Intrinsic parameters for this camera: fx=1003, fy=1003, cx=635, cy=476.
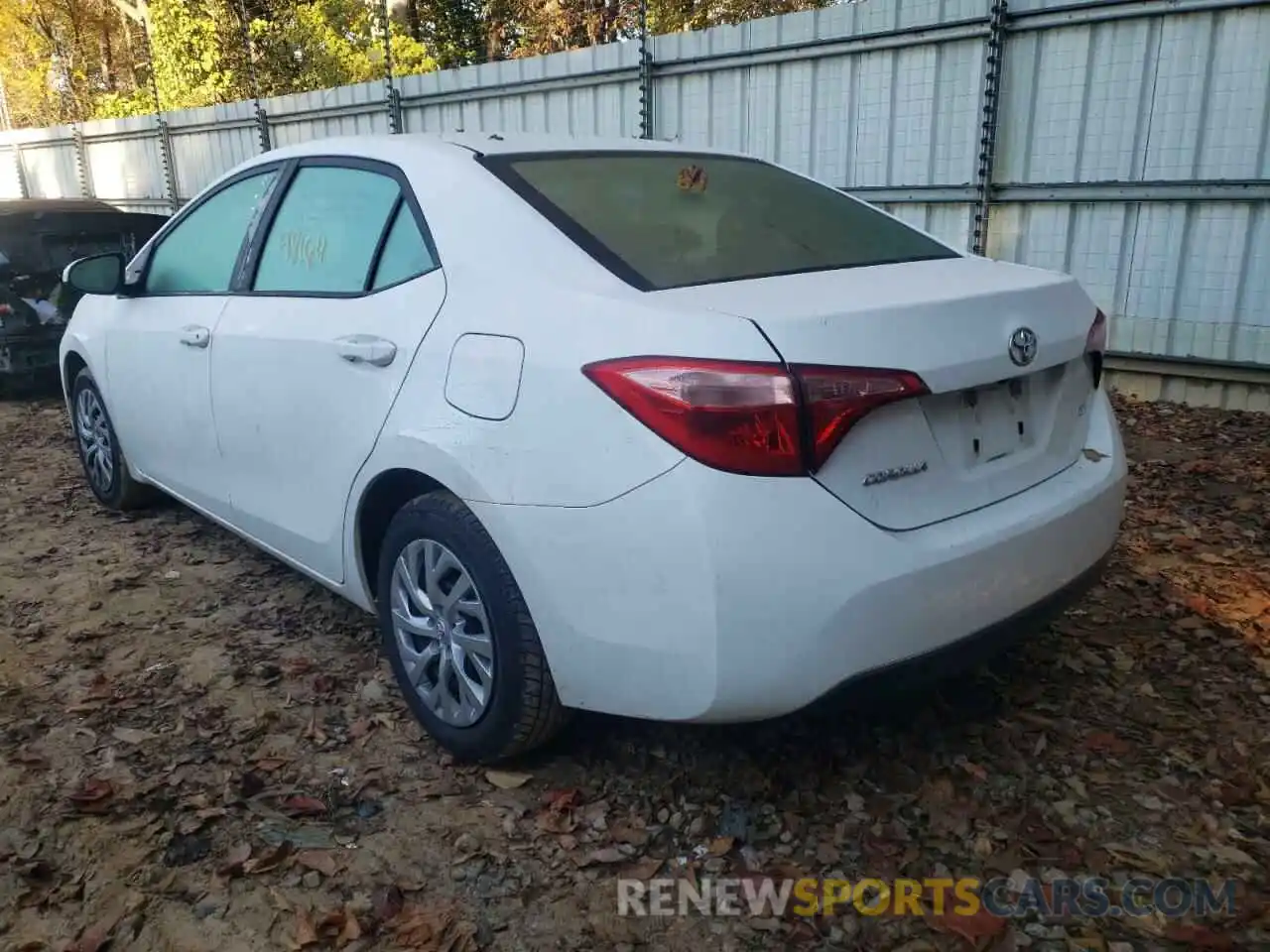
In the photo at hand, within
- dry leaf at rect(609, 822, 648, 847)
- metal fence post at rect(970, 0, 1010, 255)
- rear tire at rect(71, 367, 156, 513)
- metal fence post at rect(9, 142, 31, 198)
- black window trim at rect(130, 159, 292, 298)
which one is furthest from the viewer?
metal fence post at rect(9, 142, 31, 198)

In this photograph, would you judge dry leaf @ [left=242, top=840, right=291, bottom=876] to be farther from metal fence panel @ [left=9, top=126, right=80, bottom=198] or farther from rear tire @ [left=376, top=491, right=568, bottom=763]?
metal fence panel @ [left=9, top=126, right=80, bottom=198]

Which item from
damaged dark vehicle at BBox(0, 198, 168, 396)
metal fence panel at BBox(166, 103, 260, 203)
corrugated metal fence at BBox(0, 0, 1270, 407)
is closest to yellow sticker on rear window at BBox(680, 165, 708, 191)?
corrugated metal fence at BBox(0, 0, 1270, 407)

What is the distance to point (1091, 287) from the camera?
6.36 metres

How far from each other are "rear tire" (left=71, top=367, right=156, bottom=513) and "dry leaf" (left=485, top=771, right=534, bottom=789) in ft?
9.13

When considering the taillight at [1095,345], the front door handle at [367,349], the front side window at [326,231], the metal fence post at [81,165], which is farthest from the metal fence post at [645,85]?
the metal fence post at [81,165]

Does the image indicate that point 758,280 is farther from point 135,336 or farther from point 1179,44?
point 1179,44

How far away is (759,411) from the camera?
192 centimetres

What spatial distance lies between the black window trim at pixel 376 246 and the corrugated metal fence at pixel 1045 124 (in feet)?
15.7

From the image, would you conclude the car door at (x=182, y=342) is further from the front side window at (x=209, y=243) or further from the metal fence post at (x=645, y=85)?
the metal fence post at (x=645, y=85)

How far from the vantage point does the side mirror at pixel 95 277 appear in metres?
4.02

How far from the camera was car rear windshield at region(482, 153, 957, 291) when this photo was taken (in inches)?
94.0

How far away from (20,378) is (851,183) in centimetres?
606

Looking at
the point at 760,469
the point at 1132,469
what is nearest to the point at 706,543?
the point at 760,469

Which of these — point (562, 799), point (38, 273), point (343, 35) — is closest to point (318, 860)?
point (562, 799)
